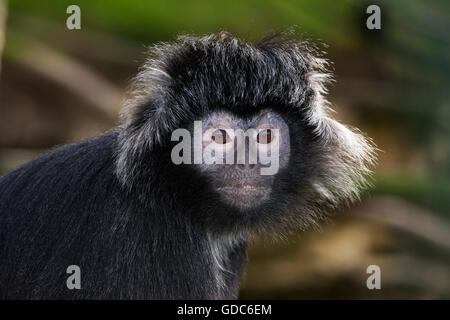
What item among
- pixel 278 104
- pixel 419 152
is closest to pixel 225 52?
pixel 278 104

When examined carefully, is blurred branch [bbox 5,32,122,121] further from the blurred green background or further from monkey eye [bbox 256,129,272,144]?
monkey eye [bbox 256,129,272,144]

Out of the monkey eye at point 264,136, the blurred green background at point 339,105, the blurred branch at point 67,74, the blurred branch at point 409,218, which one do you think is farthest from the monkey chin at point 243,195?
the blurred branch at point 67,74

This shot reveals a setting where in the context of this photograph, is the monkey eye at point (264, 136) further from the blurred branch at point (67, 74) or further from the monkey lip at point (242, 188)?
the blurred branch at point (67, 74)

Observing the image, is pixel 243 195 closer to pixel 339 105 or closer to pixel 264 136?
pixel 264 136

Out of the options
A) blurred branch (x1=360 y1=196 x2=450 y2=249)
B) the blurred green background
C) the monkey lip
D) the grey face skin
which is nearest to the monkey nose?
the grey face skin

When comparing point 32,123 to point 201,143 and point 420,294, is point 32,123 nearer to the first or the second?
point 420,294

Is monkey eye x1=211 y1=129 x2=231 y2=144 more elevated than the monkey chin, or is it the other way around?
monkey eye x1=211 y1=129 x2=231 y2=144
